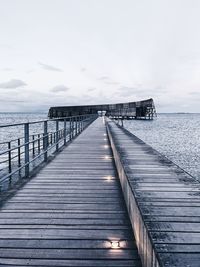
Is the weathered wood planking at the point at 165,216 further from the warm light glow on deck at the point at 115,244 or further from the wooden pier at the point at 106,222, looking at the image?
the warm light glow on deck at the point at 115,244

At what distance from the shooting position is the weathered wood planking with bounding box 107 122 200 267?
2558 millimetres

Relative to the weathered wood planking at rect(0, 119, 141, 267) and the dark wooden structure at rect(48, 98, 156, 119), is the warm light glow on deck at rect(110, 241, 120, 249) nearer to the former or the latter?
the weathered wood planking at rect(0, 119, 141, 267)

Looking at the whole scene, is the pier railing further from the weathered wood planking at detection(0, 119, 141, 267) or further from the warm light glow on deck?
the warm light glow on deck

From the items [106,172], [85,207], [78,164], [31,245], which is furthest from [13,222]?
[78,164]

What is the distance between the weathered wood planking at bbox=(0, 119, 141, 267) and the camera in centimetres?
329

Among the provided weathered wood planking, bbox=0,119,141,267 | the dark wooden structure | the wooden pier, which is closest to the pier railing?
weathered wood planking, bbox=0,119,141,267

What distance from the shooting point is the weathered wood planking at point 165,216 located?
8.39ft

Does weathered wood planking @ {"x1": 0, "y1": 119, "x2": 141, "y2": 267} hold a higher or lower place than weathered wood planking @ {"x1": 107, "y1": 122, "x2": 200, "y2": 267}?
lower

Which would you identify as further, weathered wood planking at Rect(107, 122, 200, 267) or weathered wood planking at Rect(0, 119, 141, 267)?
weathered wood planking at Rect(0, 119, 141, 267)

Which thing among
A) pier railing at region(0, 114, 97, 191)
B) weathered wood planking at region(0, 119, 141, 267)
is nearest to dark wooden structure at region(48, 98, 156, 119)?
pier railing at region(0, 114, 97, 191)

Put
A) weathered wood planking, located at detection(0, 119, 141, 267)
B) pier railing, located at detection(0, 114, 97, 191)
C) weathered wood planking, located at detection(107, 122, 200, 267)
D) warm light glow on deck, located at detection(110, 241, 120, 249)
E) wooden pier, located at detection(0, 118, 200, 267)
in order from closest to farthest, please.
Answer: weathered wood planking, located at detection(107, 122, 200, 267)
wooden pier, located at detection(0, 118, 200, 267)
weathered wood planking, located at detection(0, 119, 141, 267)
warm light glow on deck, located at detection(110, 241, 120, 249)
pier railing, located at detection(0, 114, 97, 191)

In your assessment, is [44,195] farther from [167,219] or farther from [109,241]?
[167,219]

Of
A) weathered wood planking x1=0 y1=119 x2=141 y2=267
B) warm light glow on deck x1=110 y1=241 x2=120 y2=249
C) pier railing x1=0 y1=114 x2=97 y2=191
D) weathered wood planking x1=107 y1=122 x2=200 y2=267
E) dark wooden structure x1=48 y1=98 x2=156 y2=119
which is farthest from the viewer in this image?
dark wooden structure x1=48 y1=98 x2=156 y2=119

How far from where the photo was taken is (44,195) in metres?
5.55
